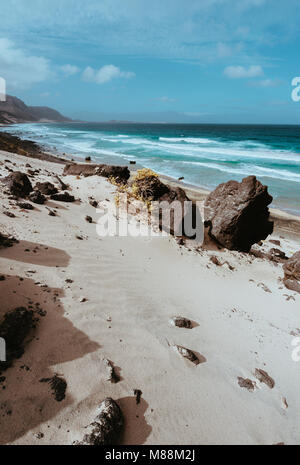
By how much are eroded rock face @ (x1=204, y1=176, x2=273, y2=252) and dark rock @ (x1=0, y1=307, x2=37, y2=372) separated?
5764 mm

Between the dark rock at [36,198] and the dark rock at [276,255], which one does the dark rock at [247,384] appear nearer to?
the dark rock at [276,255]

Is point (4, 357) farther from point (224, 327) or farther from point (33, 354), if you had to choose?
point (224, 327)

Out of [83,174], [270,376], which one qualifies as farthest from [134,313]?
[83,174]

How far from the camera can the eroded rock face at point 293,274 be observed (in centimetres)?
595

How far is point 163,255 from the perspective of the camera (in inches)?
246

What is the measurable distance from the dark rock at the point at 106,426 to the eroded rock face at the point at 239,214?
5.84 meters

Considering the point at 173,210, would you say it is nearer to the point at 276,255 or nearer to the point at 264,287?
the point at 264,287

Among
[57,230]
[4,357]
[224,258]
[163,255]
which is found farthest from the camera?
[224,258]

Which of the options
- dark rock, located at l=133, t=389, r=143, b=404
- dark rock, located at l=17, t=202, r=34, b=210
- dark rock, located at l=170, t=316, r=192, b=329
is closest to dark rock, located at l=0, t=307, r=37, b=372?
dark rock, located at l=133, t=389, r=143, b=404

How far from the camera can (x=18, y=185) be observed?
695cm

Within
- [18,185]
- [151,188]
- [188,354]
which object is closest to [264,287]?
[188,354]

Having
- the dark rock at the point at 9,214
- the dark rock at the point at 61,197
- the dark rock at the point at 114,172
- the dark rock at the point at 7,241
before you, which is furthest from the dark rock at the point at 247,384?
the dark rock at the point at 114,172

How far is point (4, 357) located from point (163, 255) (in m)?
4.19

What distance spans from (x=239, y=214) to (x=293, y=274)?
211cm
